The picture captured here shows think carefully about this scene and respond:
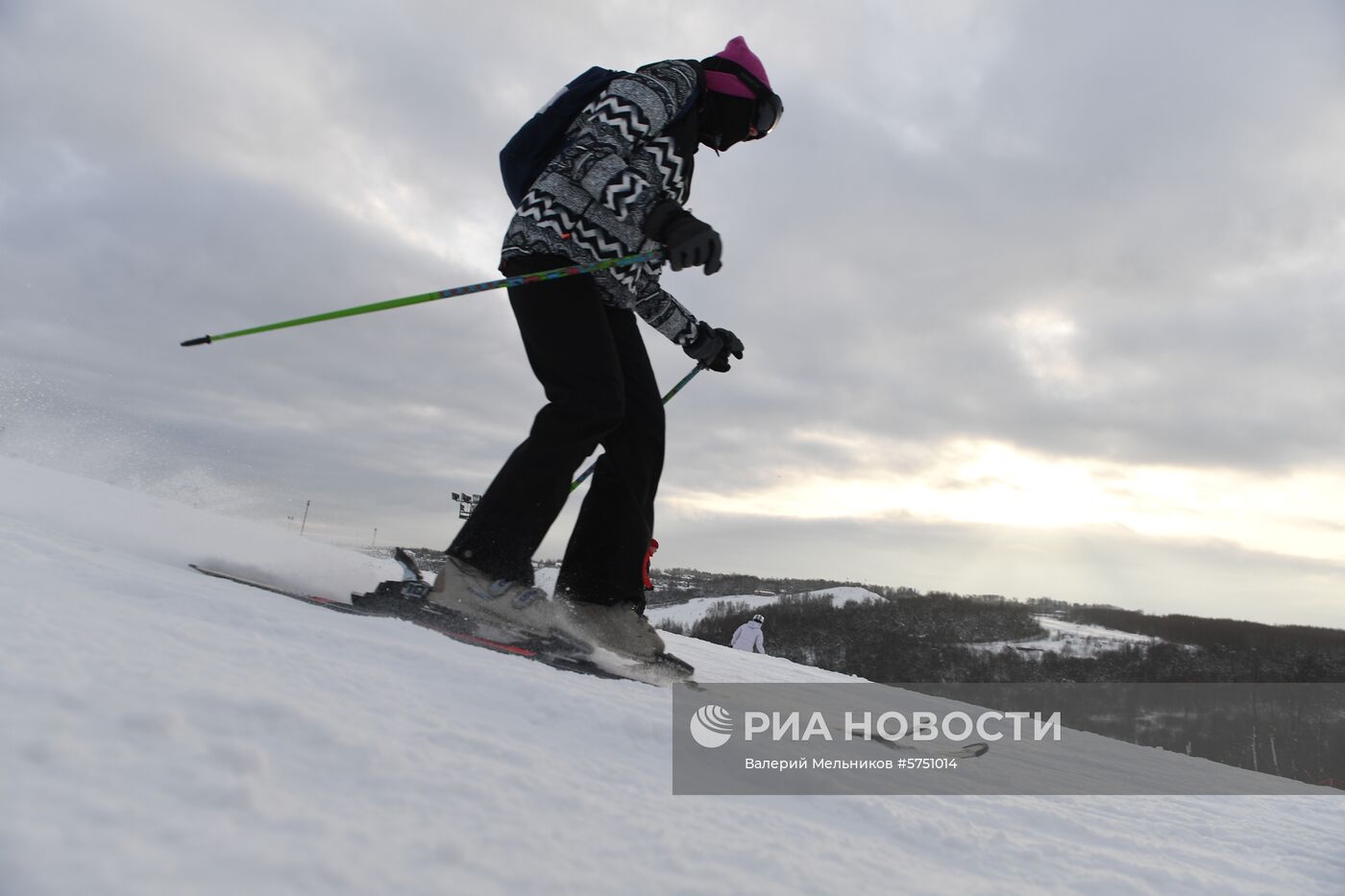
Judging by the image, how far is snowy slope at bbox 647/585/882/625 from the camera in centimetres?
7712

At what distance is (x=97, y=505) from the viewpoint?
2.96m

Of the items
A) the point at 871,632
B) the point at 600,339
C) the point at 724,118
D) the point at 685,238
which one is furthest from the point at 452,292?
the point at 871,632

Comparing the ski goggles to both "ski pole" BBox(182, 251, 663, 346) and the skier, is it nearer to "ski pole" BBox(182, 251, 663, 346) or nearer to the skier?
the skier

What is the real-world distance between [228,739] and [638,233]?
2038mm

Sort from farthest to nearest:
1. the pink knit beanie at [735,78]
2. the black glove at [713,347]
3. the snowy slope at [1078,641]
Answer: the snowy slope at [1078,641] < the black glove at [713,347] < the pink knit beanie at [735,78]

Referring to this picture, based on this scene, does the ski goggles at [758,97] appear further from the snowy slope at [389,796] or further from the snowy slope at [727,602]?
the snowy slope at [727,602]

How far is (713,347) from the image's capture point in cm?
317

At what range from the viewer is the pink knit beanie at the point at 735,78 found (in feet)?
8.78

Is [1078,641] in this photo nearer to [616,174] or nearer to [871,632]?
[871,632]

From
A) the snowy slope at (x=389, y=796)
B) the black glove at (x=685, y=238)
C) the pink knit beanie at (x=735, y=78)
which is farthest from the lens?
the pink knit beanie at (x=735, y=78)

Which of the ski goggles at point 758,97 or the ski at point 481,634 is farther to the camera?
the ski goggles at point 758,97

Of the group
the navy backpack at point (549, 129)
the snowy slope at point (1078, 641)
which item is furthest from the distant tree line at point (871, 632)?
the navy backpack at point (549, 129)

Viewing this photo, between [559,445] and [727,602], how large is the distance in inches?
3493

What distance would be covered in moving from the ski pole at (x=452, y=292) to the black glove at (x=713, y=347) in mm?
601
